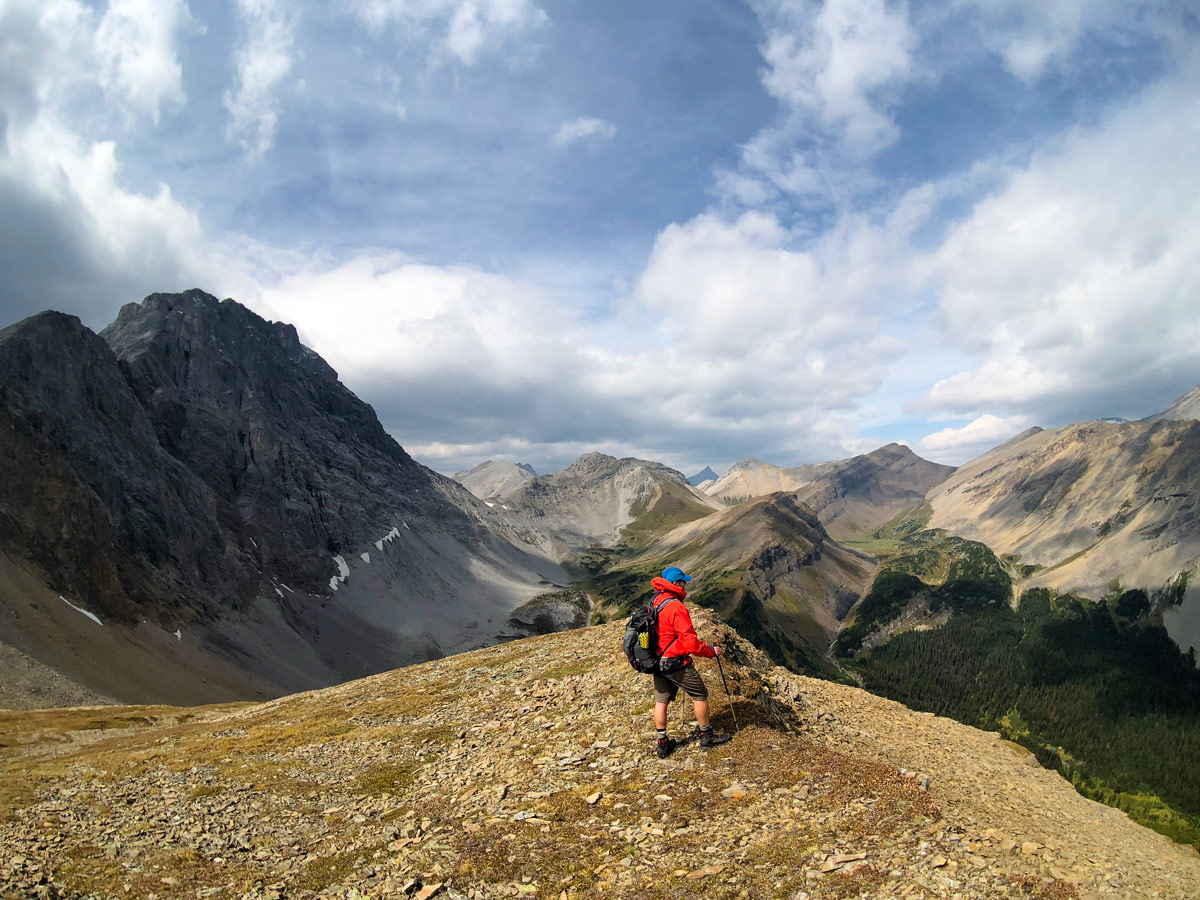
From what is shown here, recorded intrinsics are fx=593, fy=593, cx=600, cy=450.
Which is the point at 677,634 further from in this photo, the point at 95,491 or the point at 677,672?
the point at 95,491

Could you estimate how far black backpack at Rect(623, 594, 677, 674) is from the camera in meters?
15.8

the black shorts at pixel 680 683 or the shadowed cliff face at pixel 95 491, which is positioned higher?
the shadowed cliff face at pixel 95 491

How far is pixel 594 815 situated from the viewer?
13688 mm

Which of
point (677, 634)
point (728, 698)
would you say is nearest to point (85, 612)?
point (728, 698)

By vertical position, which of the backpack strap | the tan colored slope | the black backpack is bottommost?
the tan colored slope

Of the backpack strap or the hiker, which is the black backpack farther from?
the hiker

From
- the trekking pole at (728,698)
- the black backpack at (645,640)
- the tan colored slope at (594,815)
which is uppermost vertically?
the black backpack at (645,640)

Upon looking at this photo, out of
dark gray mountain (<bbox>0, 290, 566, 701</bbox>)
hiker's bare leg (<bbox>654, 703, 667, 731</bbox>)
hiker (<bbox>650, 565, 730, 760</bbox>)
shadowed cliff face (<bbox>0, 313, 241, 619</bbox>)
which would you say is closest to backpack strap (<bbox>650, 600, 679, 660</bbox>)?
hiker (<bbox>650, 565, 730, 760</bbox>)

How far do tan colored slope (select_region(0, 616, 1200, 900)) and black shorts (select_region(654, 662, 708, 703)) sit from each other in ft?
5.20

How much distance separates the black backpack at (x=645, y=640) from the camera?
15797 mm

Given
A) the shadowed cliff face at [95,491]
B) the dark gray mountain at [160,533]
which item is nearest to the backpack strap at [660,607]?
the dark gray mountain at [160,533]

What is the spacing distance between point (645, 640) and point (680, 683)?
1.43m

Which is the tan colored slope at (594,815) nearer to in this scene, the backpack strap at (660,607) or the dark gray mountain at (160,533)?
the backpack strap at (660,607)

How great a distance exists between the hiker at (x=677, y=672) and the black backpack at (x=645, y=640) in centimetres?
12
